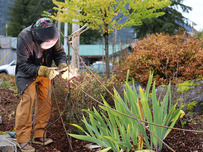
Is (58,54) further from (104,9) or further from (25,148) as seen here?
(104,9)

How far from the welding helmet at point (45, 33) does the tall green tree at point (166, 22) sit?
21970 millimetres

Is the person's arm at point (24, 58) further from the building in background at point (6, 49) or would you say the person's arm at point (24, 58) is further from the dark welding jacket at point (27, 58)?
the building in background at point (6, 49)

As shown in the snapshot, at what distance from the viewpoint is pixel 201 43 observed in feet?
21.7

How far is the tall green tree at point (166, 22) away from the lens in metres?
24.4

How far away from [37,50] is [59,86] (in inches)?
59.1

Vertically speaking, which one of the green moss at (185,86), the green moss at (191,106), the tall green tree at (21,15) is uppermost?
the tall green tree at (21,15)

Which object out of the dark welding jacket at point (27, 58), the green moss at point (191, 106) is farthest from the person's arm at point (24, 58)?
the green moss at point (191, 106)

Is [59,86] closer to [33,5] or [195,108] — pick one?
[195,108]

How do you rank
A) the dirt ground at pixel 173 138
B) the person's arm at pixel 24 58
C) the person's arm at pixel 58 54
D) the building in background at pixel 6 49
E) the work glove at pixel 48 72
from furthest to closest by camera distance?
1. the building in background at pixel 6 49
2. the person's arm at pixel 58 54
3. the person's arm at pixel 24 58
4. the work glove at pixel 48 72
5. the dirt ground at pixel 173 138

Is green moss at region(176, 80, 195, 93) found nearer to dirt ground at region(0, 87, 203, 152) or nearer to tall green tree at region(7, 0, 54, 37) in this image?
dirt ground at region(0, 87, 203, 152)

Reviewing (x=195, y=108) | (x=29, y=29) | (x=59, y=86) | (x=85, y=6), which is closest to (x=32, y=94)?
(x=29, y=29)

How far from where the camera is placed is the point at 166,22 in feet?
81.7

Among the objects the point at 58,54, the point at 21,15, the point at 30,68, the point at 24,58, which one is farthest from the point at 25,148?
the point at 21,15

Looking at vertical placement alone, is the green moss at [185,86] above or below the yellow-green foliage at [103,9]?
below
